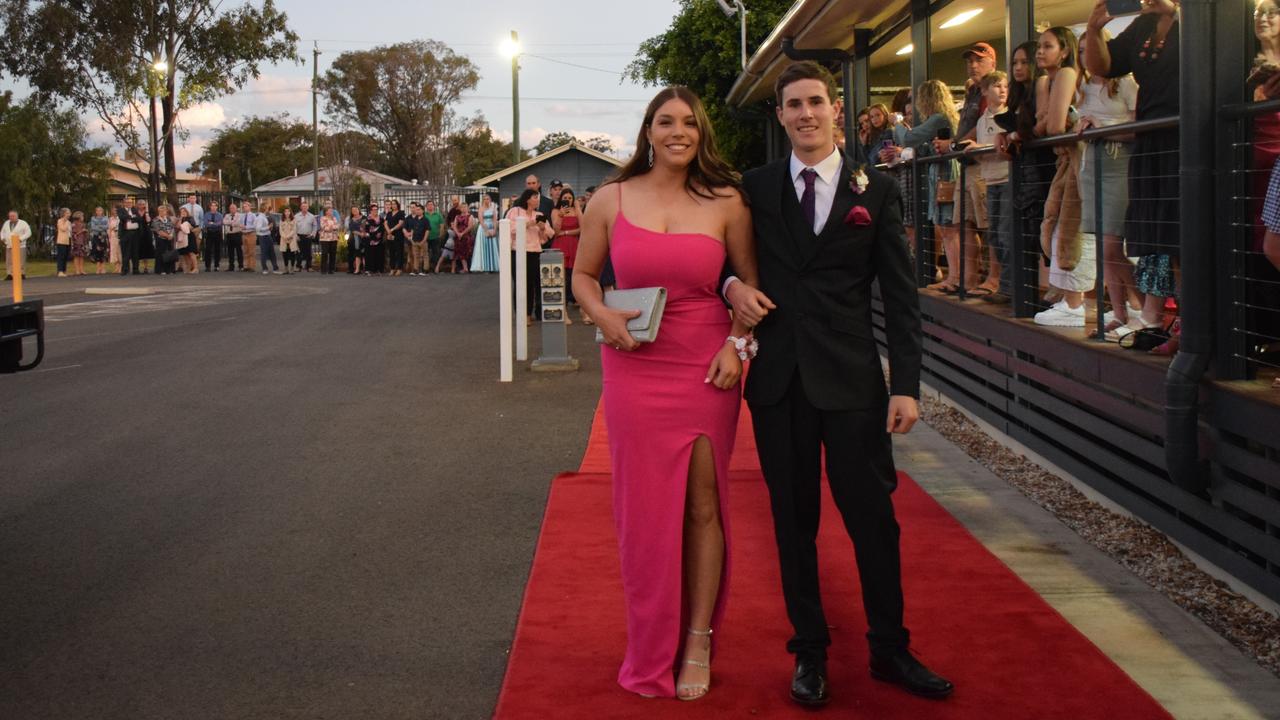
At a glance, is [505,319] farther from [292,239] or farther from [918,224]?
[292,239]

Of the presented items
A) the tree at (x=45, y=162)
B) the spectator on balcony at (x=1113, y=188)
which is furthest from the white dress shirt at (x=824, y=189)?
the tree at (x=45, y=162)

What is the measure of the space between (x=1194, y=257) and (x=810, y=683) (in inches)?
101

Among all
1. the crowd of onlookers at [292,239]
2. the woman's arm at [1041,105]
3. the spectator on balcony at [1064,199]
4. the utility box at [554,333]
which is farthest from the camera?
the crowd of onlookers at [292,239]

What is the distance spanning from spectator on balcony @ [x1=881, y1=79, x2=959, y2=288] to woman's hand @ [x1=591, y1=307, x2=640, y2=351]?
6.59 meters

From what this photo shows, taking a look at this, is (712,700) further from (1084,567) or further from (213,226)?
(213,226)

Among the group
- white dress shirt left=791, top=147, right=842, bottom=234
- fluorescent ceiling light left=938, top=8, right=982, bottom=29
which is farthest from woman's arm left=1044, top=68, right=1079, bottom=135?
fluorescent ceiling light left=938, top=8, right=982, bottom=29

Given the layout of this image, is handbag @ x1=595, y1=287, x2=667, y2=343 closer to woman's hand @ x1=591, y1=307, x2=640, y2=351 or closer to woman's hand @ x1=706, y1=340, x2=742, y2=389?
woman's hand @ x1=591, y1=307, x2=640, y2=351

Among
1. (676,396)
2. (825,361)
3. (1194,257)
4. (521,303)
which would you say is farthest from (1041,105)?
(521,303)

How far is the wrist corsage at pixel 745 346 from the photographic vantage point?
421 cm

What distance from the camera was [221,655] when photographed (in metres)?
4.73

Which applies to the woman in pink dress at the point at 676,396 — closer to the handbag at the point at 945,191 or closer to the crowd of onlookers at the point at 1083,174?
the crowd of onlookers at the point at 1083,174

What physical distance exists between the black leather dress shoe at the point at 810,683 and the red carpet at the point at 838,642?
38 millimetres

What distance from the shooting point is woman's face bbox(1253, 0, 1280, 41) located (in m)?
5.11

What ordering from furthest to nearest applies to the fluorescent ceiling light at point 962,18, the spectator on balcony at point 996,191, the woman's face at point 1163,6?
the fluorescent ceiling light at point 962,18, the spectator on balcony at point 996,191, the woman's face at point 1163,6
